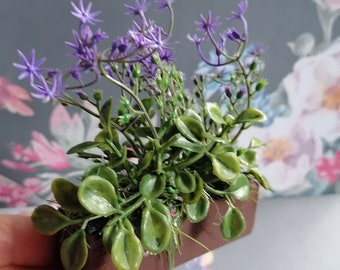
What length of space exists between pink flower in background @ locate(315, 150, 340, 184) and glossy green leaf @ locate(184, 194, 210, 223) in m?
0.42

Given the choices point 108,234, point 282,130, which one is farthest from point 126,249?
point 282,130

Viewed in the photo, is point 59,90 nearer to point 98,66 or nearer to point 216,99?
point 98,66

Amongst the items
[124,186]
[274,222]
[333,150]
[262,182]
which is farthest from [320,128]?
[124,186]

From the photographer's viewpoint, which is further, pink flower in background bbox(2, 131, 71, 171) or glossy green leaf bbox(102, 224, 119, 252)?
pink flower in background bbox(2, 131, 71, 171)

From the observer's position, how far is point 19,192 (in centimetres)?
70

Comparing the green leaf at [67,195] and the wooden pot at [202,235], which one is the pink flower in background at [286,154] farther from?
the green leaf at [67,195]

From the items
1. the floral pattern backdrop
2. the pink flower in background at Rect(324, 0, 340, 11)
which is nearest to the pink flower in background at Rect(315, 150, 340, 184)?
the floral pattern backdrop

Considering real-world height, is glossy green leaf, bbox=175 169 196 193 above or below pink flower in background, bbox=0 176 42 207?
above

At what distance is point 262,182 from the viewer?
1.88 feet

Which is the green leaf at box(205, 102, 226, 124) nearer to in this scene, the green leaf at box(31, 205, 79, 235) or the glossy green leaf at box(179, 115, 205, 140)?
the glossy green leaf at box(179, 115, 205, 140)

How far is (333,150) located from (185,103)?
416mm

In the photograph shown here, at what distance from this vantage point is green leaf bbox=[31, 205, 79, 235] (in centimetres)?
45

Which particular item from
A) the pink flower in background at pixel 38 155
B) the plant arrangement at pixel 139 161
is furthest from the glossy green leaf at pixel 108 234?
the pink flower in background at pixel 38 155

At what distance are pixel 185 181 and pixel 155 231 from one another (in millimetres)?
57
